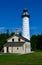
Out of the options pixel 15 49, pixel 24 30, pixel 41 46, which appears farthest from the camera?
pixel 41 46

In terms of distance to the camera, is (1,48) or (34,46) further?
(34,46)

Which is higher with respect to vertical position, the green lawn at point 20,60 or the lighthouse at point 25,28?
the lighthouse at point 25,28

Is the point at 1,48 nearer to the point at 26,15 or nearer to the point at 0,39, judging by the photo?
the point at 0,39

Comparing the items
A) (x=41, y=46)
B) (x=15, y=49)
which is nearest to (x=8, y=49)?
(x=15, y=49)

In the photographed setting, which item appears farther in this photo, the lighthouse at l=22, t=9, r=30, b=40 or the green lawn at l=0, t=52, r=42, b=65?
the lighthouse at l=22, t=9, r=30, b=40

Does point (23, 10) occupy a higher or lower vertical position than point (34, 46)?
higher

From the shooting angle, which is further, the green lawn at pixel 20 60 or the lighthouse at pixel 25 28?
the lighthouse at pixel 25 28

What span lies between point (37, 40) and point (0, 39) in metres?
23.0

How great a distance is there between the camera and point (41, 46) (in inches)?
3824

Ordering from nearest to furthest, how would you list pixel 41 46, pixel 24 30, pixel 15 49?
Answer: pixel 15 49, pixel 24 30, pixel 41 46

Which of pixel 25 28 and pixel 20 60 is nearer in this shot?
pixel 20 60

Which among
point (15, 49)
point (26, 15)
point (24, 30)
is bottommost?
point (15, 49)

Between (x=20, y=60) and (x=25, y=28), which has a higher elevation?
(x=25, y=28)

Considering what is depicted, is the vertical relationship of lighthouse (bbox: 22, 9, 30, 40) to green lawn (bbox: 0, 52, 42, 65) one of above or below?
above
